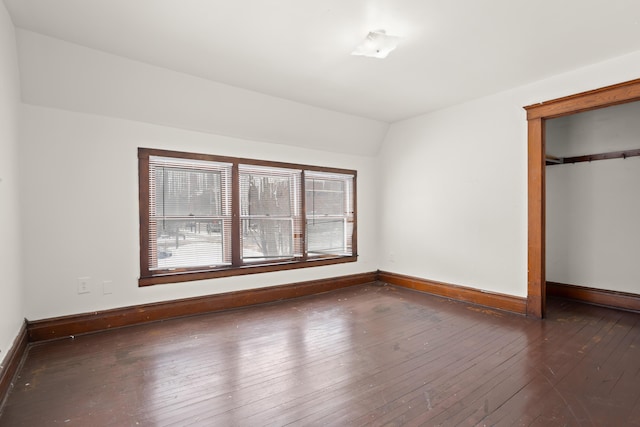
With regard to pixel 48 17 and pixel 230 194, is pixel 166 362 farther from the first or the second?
pixel 48 17

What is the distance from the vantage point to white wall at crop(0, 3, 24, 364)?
230 cm

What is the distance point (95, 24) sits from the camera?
2561 mm

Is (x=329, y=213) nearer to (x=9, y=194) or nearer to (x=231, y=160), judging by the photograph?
(x=231, y=160)

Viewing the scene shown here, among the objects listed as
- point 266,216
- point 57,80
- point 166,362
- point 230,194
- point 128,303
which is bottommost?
point 166,362

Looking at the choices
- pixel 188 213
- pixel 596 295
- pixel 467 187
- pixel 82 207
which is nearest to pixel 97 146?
pixel 82 207

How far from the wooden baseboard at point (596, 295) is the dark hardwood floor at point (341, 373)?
0.24 metres

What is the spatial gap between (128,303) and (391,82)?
389 cm

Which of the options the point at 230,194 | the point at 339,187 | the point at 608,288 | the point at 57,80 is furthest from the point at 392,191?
the point at 57,80

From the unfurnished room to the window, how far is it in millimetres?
29

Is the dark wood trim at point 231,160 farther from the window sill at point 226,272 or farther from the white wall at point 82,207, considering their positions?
the window sill at point 226,272

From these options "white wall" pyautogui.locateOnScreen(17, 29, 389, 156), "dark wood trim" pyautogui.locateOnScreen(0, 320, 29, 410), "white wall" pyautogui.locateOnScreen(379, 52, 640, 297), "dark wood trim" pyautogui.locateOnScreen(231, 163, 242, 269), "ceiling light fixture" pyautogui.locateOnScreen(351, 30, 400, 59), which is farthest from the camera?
"dark wood trim" pyautogui.locateOnScreen(231, 163, 242, 269)

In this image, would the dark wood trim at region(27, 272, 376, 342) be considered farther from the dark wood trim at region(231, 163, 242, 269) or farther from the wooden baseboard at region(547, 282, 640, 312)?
the wooden baseboard at region(547, 282, 640, 312)

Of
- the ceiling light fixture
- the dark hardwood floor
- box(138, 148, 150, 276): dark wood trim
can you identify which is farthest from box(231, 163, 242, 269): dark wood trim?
the ceiling light fixture

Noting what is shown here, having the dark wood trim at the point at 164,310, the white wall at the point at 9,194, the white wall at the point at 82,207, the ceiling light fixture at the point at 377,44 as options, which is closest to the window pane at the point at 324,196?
the dark wood trim at the point at 164,310
